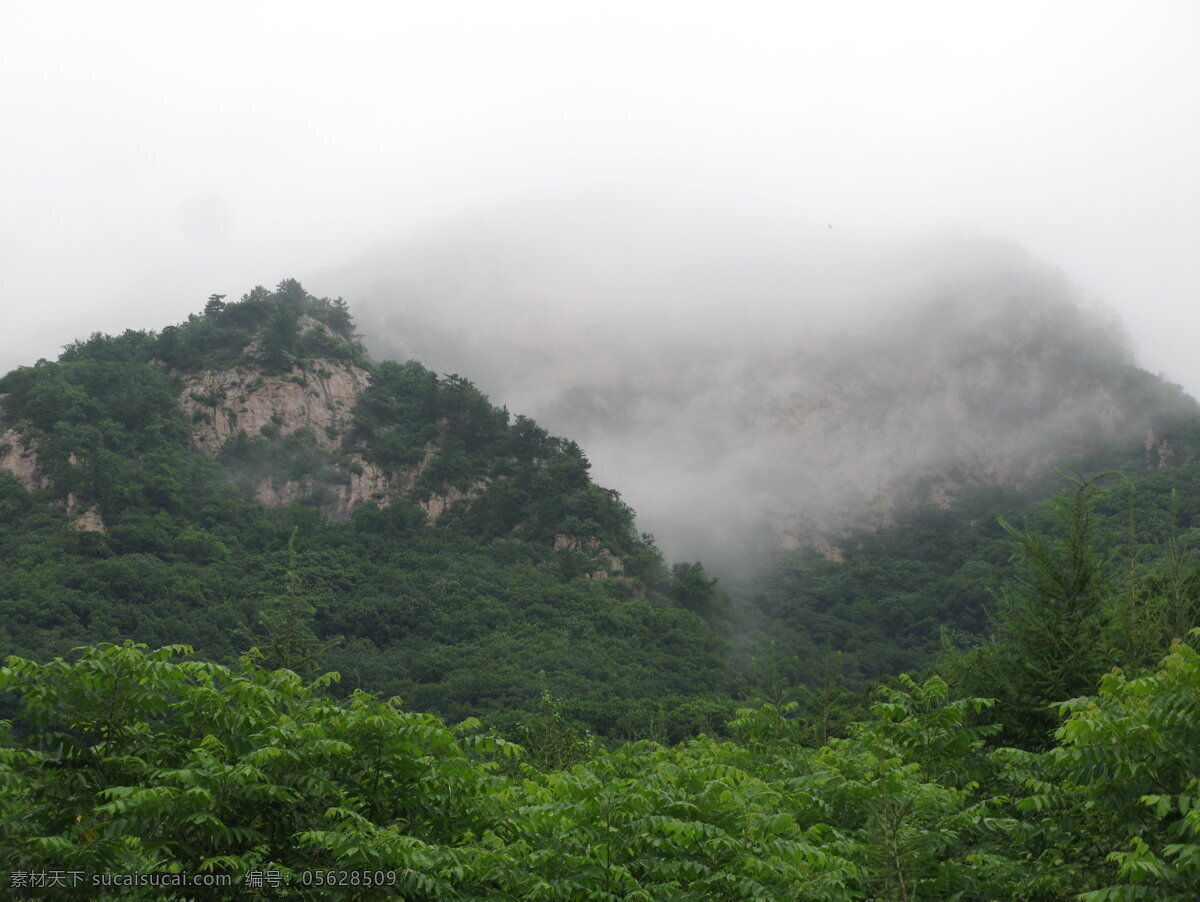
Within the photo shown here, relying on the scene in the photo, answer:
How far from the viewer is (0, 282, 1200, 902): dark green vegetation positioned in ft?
24.9

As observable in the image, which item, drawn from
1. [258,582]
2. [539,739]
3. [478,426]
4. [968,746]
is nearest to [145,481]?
[258,582]

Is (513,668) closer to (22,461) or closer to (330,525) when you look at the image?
(330,525)

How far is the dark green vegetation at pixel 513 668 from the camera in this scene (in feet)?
24.9

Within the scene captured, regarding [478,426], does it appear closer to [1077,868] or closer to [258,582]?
[258,582]

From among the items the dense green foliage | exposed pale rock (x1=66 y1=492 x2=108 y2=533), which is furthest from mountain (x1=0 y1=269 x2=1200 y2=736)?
the dense green foliage

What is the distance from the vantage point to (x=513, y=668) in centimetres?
5828

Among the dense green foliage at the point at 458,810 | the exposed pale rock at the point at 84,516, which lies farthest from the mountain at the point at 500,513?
the dense green foliage at the point at 458,810

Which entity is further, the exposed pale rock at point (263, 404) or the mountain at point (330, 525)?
the exposed pale rock at point (263, 404)

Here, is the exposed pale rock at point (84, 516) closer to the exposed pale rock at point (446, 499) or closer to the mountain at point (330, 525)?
the mountain at point (330, 525)

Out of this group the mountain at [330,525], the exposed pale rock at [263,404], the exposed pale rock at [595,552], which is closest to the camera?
the mountain at [330,525]

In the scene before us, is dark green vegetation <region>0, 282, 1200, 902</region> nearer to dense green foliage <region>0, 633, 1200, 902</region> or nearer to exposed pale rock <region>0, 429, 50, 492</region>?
dense green foliage <region>0, 633, 1200, 902</region>

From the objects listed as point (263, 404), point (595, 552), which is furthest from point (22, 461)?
point (595, 552)

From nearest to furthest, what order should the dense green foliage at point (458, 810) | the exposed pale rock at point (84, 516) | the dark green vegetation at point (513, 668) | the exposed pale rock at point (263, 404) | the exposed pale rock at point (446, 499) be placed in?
the dense green foliage at point (458, 810) < the dark green vegetation at point (513, 668) < the exposed pale rock at point (84, 516) < the exposed pale rock at point (263, 404) < the exposed pale rock at point (446, 499)

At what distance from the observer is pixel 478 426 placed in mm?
94250
